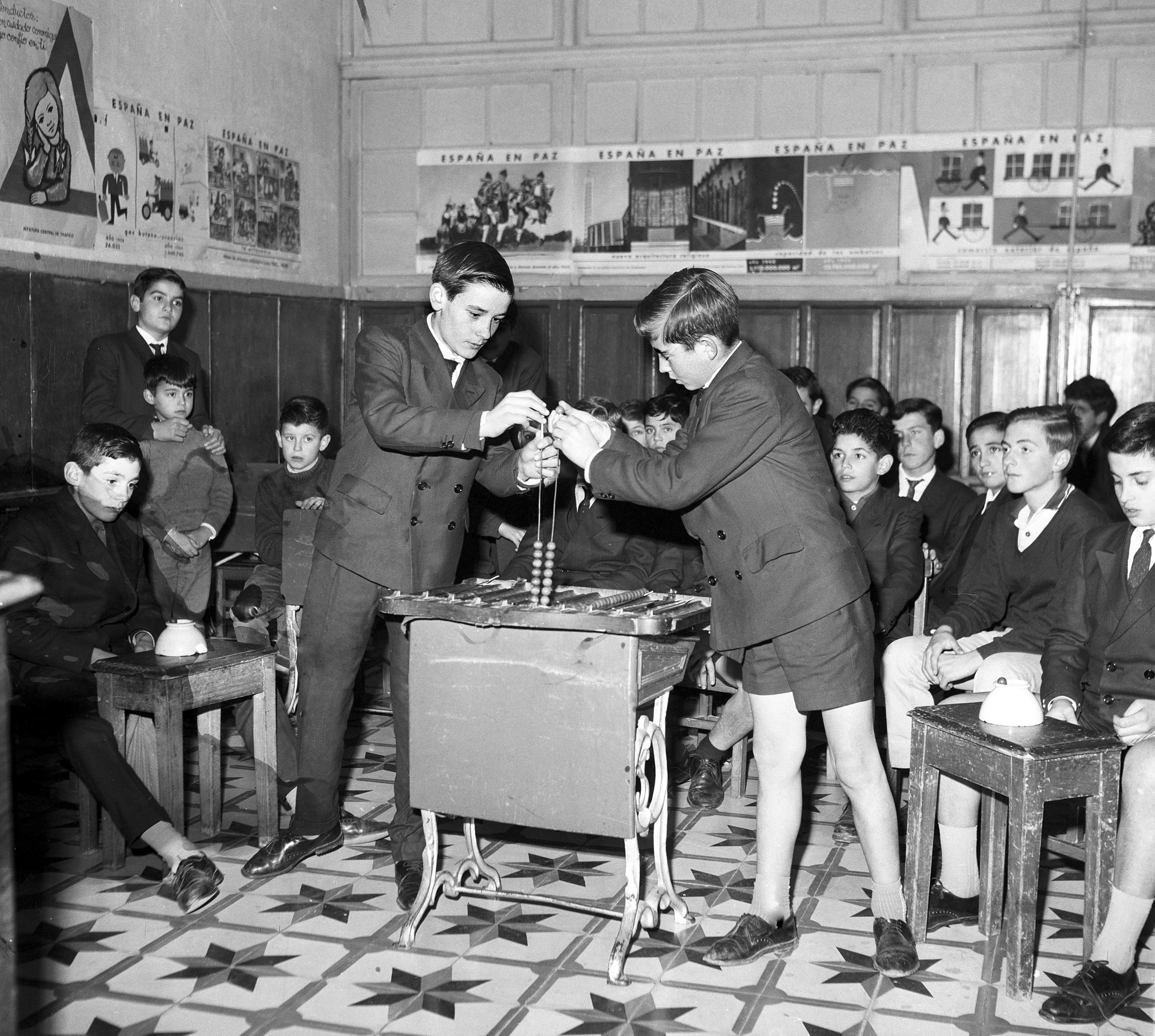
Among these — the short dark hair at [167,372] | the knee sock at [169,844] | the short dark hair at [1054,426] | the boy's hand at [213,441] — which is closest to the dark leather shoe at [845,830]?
the short dark hair at [1054,426]

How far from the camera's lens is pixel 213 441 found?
18.5ft

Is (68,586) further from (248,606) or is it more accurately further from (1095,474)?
(1095,474)

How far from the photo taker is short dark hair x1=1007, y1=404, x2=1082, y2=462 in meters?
3.99

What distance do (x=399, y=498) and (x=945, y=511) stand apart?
2.80 meters

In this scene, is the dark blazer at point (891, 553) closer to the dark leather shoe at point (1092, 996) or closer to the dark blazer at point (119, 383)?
the dark leather shoe at point (1092, 996)

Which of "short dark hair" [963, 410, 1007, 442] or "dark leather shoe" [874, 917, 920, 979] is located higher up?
"short dark hair" [963, 410, 1007, 442]

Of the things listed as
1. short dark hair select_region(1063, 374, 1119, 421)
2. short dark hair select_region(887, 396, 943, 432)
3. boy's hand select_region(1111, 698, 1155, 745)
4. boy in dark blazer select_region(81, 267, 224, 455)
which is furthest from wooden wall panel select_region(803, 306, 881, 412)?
boy's hand select_region(1111, 698, 1155, 745)

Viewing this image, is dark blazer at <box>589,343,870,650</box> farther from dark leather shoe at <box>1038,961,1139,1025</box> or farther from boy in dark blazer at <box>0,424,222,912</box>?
boy in dark blazer at <box>0,424,222,912</box>

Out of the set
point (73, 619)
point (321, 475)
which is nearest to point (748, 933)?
point (73, 619)

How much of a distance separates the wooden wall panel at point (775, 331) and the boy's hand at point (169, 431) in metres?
3.58

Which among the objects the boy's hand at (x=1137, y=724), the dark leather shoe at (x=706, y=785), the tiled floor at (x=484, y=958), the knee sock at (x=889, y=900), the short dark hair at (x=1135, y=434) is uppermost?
the short dark hair at (x=1135, y=434)

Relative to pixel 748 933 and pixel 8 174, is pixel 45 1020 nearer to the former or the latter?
pixel 748 933

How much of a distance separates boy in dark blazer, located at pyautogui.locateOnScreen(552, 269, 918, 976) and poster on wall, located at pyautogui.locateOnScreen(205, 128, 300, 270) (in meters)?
4.41

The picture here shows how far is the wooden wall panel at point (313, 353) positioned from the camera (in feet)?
25.5
